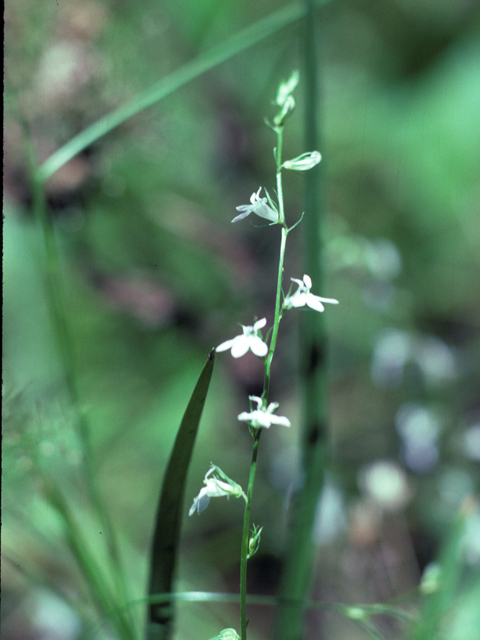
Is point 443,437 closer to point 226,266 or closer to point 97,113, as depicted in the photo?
point 226,266

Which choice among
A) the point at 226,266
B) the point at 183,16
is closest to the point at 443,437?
the point at 226,266

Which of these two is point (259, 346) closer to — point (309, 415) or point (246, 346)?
point (246, 346)

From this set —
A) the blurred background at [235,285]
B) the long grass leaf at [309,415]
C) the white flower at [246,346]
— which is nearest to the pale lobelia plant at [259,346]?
the white flower at [246,346]

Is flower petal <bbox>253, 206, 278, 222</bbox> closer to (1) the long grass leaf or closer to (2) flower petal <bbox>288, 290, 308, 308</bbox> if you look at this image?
(2) flower petal <bbox>288, 290, 308, 308</bbox>

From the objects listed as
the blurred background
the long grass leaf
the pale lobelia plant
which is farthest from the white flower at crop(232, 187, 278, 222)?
the blurred background

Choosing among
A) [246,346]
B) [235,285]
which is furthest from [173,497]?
[235,285]
